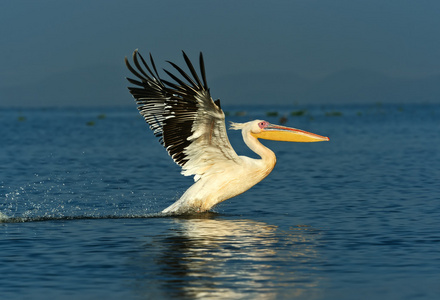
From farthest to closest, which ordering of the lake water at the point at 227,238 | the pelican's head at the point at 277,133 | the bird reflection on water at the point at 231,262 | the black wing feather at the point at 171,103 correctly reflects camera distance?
the pelican's head at the point at 277,133 < the black wing feather at the point at 171,103 < the lake water at the point at 227,238 < the bird reflection on water at the point at 231,262

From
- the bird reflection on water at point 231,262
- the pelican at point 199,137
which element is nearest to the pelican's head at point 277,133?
the pelican at point 199,137

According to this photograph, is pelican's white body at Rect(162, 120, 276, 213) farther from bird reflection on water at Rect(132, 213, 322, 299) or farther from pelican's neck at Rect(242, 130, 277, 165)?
bird reflection on water at Rect(132, 213, 322, 299)

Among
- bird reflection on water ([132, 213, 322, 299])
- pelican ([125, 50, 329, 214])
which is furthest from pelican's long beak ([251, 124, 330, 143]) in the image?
bird reflection on water ([132, 213, 322, 299])

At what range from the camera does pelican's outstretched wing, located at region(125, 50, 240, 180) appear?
377 inches

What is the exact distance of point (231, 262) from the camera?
7.35 metres

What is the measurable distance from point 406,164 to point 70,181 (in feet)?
28.7

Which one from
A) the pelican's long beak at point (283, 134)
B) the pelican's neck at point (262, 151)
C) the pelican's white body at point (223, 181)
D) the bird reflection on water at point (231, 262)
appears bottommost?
the bird reflection on water at point (231, 262)

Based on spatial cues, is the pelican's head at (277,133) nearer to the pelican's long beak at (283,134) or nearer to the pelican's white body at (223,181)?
the pelican's long beak at (283,134)

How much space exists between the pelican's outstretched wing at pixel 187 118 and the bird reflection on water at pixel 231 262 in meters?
1.04

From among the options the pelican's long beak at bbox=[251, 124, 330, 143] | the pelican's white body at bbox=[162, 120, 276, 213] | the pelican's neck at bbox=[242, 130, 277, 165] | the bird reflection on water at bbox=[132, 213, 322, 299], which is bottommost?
the bird reflection on water at bbox=[132, 213, 322, 299]

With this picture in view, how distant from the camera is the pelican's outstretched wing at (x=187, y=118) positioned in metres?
9.58

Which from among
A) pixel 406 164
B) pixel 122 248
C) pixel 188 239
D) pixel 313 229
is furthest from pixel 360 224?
pixel 406 164

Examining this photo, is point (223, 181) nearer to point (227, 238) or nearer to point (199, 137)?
point (199, 137)

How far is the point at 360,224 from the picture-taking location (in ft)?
32.1
